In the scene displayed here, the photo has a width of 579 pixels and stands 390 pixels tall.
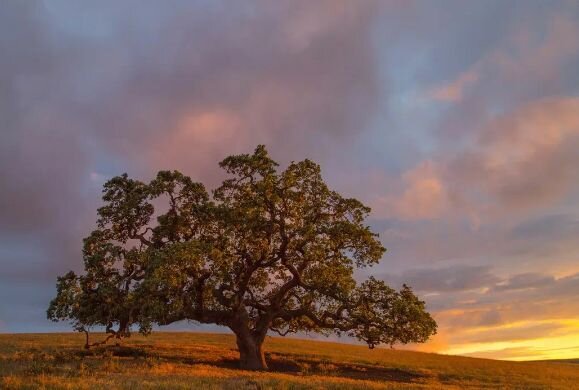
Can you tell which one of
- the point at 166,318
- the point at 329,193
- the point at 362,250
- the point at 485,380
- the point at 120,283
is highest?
the point at 329,193

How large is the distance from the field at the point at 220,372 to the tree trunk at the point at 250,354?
54.4 inches

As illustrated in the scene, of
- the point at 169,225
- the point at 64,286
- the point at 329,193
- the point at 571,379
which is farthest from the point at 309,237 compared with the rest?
the point at 571,379

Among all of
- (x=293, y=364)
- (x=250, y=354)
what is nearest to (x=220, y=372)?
(x=250, y=354)

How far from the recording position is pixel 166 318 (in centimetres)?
3666

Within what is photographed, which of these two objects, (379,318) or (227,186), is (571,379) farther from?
(227,186)

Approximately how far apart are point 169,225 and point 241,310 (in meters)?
8.58

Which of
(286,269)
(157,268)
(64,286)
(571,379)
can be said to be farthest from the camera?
(571,379)

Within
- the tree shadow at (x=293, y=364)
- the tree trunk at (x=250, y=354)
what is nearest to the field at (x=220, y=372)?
the tree shadow at (x=293, y=364)

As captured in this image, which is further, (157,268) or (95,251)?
(95,251)

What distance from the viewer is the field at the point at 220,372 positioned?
84.2ft

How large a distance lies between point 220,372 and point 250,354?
7542mm

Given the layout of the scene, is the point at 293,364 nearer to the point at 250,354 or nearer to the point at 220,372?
the point at 250,354

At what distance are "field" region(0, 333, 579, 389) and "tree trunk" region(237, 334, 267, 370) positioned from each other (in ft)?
4.53

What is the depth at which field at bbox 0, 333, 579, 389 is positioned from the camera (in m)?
25.7
